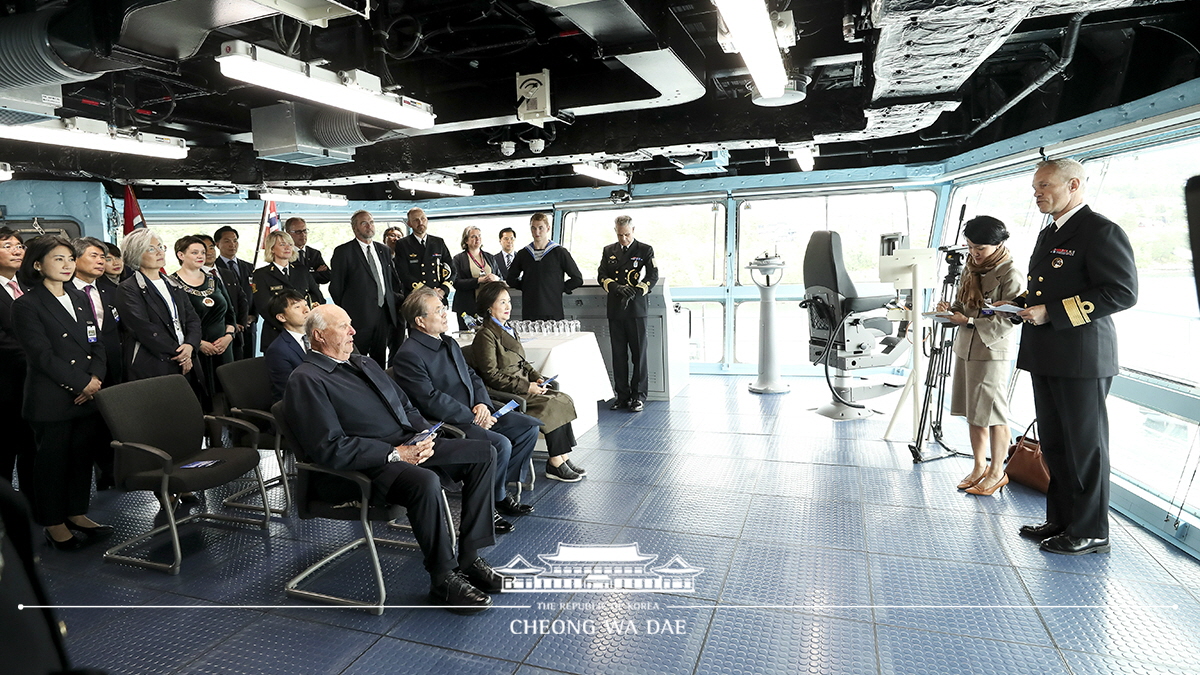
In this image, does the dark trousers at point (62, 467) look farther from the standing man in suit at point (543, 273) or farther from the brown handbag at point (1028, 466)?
the brown handbag at point (1028, 466)

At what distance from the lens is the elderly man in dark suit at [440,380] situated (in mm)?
3502

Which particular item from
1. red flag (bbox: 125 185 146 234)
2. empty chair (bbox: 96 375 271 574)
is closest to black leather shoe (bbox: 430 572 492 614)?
empty chair (bbox: 96 375 271 574)

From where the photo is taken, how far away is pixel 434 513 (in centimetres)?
281

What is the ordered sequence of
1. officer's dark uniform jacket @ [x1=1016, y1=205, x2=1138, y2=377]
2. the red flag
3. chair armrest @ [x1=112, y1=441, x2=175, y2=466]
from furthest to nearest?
the red flag < chair armrest @ [x1=112, y1=441, x2=175, y2=466] < officer's dark uniform jacket @ [x1=1016, y1=205, x2=1138, y2=377]

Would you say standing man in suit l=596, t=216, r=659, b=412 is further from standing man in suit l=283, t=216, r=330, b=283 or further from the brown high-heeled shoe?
the brown high-heeled shoe

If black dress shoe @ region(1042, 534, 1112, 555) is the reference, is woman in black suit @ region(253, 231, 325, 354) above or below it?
above

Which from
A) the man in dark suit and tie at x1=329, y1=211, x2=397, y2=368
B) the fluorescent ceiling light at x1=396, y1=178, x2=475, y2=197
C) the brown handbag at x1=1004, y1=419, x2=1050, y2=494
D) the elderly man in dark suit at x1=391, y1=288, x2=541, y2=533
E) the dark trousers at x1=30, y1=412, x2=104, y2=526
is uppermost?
the fluorescent ceiling light at x1=396, y1=178, x2=475, y2=197

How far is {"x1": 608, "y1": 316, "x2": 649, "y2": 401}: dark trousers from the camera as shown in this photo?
21.8 feet

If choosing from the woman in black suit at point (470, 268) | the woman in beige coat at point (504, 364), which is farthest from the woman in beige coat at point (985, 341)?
the woman in black suit at point (470, 268)

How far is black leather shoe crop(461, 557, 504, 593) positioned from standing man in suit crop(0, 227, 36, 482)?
2.72m

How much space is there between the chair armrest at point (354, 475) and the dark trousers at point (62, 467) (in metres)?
1.74

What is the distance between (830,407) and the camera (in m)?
6.34

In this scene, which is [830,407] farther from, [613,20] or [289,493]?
[289,493]

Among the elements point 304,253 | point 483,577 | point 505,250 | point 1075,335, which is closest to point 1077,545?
point 1075,335
